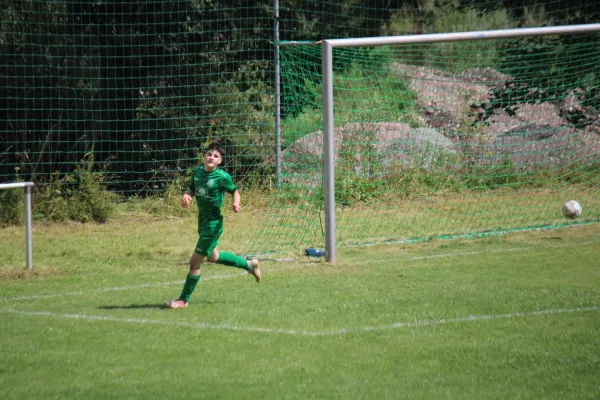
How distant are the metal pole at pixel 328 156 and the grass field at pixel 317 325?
12.9 inches

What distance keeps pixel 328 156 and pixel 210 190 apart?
8.43 ft

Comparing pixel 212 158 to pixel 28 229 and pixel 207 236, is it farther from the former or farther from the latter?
pixel 28 229

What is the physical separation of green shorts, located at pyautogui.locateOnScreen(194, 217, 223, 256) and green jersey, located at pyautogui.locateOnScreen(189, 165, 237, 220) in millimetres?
58

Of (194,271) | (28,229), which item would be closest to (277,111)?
(28,229)

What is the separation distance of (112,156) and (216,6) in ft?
11.4

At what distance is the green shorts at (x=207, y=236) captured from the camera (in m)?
8.31

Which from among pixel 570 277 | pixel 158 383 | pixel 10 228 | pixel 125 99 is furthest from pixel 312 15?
pixel 158 383

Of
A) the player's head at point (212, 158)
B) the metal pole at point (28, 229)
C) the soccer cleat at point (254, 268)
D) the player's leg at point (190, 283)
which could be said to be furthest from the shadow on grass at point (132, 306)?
the metal pole at point (28, 229)

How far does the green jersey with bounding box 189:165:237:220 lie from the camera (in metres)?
8.42

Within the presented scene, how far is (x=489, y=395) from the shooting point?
5535 mm

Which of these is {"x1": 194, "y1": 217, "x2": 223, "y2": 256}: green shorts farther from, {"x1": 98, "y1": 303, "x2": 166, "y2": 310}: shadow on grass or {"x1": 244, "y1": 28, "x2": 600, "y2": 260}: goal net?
{"x1": 244, "y1": 28, "x2": 600, "y2": 260}: goal net

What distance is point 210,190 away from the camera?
8.42 meters

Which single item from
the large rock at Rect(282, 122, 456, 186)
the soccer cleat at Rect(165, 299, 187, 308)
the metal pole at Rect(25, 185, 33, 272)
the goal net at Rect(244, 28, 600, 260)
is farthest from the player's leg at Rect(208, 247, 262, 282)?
the large rock at Rect(282, 122, 456, 186)

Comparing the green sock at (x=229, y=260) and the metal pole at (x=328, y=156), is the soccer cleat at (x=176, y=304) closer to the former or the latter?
the green sock at (x=229, y=260)
